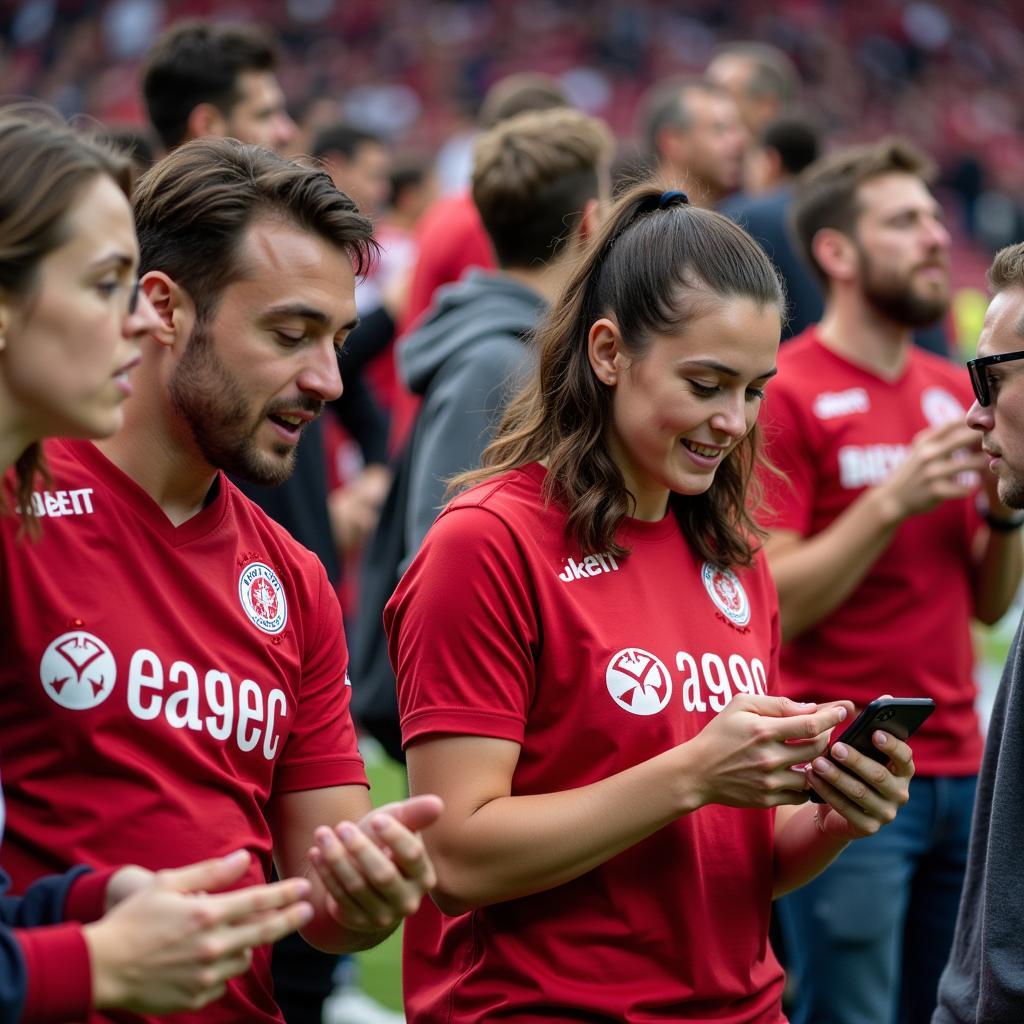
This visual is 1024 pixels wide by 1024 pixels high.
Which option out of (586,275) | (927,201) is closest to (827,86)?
(927,201)

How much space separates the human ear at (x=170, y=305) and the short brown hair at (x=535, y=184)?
5.05 ft

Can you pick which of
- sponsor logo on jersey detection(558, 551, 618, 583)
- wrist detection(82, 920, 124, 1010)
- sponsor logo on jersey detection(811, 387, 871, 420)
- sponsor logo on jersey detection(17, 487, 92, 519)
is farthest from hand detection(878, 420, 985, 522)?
wrist detection(82, 920, 124, 1010)

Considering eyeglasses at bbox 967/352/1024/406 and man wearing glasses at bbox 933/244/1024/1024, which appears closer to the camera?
man wearing glasses at bbox 933/244/1024/1024

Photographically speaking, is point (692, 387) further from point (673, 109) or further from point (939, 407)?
point (673, 109)

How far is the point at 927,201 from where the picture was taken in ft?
14.9

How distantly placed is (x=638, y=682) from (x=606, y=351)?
0.57 m

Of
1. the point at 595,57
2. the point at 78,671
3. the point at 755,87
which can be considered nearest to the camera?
the point at 78,671

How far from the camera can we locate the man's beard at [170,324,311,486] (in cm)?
242

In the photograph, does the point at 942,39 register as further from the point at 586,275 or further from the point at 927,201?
the point at 586,275

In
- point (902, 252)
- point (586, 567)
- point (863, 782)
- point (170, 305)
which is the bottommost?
point (863, 782)

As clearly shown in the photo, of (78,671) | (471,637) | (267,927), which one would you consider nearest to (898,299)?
(471,637)

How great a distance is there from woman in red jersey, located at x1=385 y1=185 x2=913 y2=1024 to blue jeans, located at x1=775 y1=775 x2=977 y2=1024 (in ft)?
3.97

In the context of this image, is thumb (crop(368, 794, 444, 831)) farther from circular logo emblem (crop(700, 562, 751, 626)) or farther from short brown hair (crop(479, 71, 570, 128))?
short brown hair (crop(479, 71, 570, 128))

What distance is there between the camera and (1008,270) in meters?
2.88
